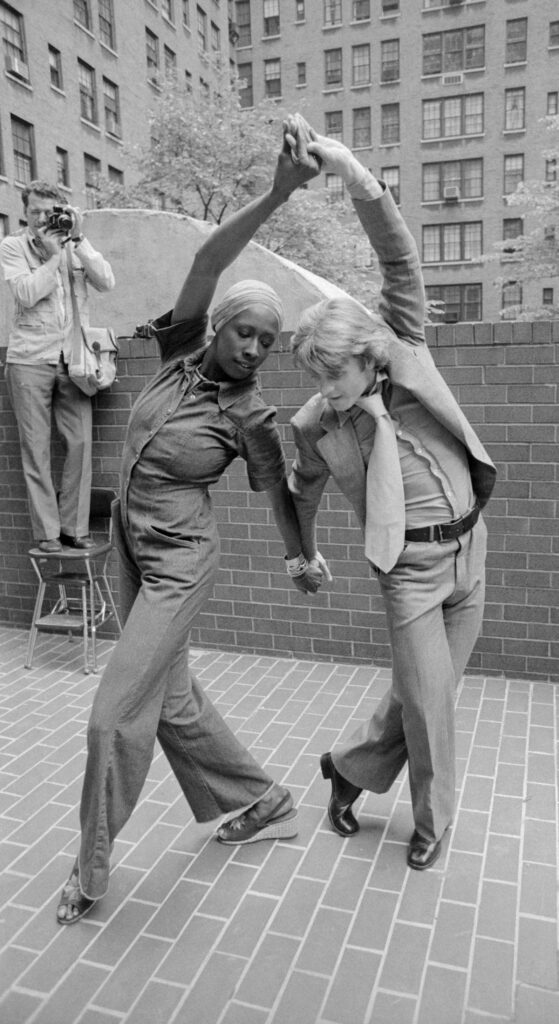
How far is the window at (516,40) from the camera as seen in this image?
43875 millimetres

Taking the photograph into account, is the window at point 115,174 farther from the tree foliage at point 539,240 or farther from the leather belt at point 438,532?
the leather belt at point 438,532

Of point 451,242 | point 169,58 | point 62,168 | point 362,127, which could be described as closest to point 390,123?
point 362,127

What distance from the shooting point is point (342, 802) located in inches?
124

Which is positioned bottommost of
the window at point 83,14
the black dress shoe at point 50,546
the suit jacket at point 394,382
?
the black dress shoe at point 50,546

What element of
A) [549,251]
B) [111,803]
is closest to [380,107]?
[549,251]

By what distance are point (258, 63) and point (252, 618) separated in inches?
2049

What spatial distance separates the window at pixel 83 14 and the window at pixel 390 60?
1994cm

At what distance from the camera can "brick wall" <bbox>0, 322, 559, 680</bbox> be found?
4441mm

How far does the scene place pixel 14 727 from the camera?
13.8ft

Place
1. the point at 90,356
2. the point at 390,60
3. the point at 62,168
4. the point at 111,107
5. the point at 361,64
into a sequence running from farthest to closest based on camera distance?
the point at 361,64
the point at 390,60
the point at 111,107
the point at 62,168
the point at 90,356

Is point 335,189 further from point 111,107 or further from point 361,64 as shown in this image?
point 361,64

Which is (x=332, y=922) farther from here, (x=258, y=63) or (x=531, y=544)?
(x=258, y=63)

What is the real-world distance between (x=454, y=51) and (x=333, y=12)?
7.48m

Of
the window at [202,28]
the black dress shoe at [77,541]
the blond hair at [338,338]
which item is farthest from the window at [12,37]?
the blond hair at [338,338]
